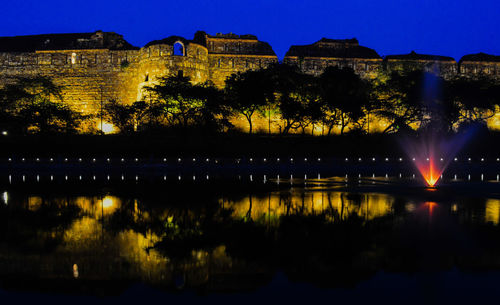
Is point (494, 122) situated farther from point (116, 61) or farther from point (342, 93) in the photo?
point (116, 61)

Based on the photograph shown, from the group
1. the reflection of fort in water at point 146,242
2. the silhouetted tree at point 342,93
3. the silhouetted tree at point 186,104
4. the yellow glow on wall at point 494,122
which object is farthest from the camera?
the yellow glow on wall at point 494,122

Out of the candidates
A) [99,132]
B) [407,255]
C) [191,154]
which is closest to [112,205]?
[407,255]

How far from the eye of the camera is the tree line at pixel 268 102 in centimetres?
4269

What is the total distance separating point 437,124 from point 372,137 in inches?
286

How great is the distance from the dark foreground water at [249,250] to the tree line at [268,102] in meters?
27.9

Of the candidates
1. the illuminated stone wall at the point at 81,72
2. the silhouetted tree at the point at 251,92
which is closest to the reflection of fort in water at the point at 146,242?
the silhouetted tree at the point at 251,92

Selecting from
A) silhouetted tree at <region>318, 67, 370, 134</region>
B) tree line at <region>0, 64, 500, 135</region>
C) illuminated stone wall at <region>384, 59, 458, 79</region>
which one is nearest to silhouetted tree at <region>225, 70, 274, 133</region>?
tree line at <region>0, 64, 500, 135</region>

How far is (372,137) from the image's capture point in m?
45.2

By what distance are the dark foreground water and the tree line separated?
91.4 feet

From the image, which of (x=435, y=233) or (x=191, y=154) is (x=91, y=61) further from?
(x=435, y=233)

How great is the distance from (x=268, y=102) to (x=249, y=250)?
3795 centimetres

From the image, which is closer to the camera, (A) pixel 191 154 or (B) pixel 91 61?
(A) pixel 191 154

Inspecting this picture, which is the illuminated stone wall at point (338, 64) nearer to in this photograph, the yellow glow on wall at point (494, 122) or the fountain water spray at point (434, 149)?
the fountain water spray at point (434, 149)

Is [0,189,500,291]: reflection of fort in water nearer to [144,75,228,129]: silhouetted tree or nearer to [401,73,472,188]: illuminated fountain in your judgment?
[401,73,472,188]: illuminated fountain
